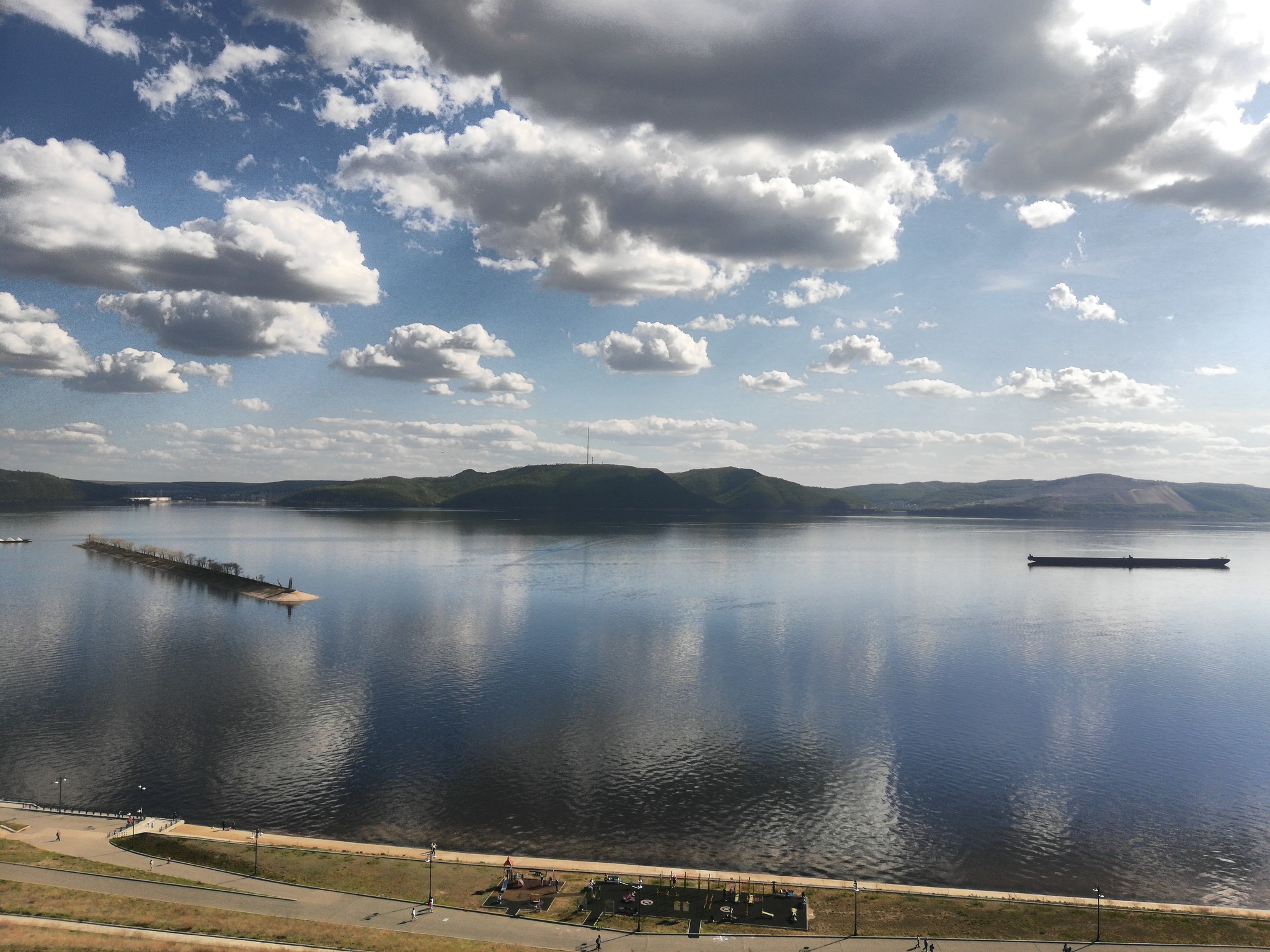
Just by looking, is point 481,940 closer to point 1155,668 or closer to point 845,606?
point 1155,668

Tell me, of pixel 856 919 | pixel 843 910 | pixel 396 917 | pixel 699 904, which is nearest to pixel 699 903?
pixel 699 904

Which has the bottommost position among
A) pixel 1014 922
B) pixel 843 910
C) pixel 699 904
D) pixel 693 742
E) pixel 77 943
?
pixel 1014 922

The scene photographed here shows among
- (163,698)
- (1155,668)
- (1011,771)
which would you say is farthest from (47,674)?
(1155,668)

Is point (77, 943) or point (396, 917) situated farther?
point (396, 917)

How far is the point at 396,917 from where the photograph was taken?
183 feet

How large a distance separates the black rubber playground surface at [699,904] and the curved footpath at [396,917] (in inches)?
73.0

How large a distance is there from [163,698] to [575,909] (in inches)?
3298

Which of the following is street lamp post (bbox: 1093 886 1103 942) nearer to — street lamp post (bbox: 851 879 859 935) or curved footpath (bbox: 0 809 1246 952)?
curved footpath (bbox: 0 809 1246 952)

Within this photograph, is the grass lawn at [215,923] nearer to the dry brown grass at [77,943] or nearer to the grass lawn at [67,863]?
the dry brown grass at [77,943]

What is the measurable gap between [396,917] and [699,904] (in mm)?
23854

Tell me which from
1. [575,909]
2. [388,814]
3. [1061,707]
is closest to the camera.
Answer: [575,909]

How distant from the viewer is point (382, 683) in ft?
388

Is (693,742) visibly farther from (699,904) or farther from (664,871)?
(699,904)

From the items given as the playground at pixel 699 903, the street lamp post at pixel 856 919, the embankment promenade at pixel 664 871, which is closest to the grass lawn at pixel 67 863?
the embankment promenade at pixel 664 871
